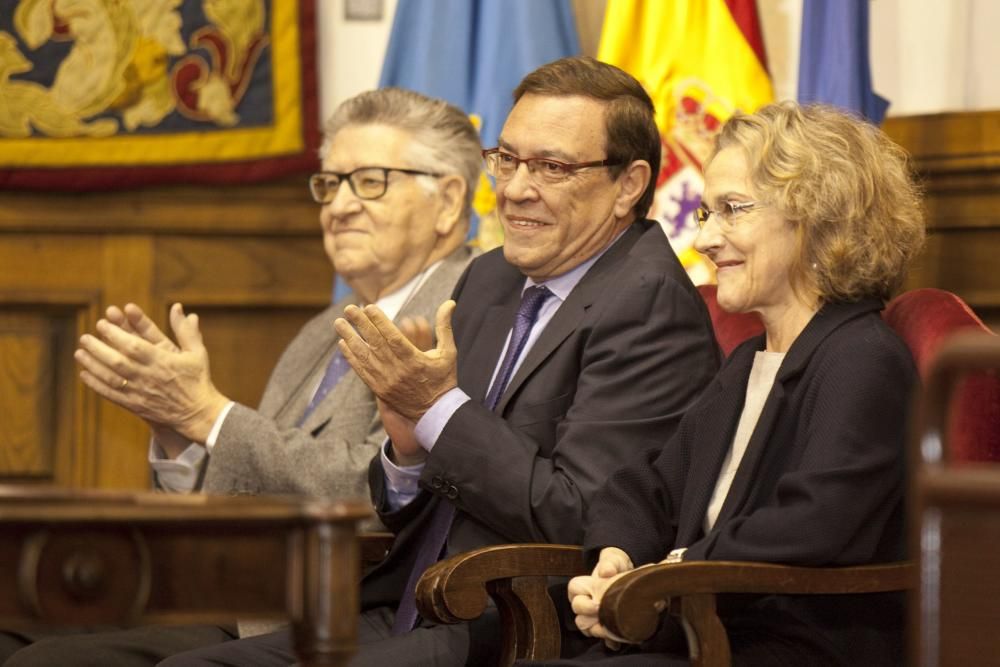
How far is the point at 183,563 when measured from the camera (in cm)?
166

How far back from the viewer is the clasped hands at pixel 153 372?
3125 millimetres

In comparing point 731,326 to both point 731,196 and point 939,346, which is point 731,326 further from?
point 939,346

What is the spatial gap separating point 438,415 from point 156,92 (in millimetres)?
2027

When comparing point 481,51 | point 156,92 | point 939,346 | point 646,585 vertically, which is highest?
point 481,51

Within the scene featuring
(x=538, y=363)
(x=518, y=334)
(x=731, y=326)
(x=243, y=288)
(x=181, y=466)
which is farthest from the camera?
(x=243, y=288)

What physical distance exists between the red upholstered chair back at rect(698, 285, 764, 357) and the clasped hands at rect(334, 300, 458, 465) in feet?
2.04

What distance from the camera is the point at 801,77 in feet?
12.6

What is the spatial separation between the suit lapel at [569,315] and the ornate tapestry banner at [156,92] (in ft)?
5.25

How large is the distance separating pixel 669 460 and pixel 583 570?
9.9 inches

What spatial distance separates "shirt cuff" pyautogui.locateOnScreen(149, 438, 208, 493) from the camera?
3.35m

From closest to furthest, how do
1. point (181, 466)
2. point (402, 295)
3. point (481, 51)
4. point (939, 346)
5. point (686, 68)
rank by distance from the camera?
point (939, 346) → point (181, 466) → point (402, 295) → point (686, 68) → point (481, 51)

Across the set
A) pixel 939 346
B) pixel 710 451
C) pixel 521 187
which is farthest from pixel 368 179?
pixel 939 346

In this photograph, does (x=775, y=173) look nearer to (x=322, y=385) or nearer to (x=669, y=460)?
(x=669, y=460)

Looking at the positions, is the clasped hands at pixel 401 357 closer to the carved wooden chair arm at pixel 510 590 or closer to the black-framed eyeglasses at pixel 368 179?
the carved wooden chair arm at pixel 510 590
